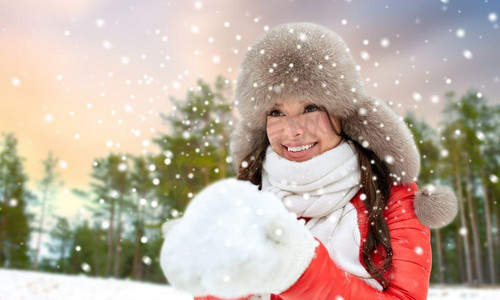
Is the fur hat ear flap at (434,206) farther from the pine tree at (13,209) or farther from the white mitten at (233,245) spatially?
the pine tree at (13,209)

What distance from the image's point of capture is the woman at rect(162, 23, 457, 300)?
189 centimetres

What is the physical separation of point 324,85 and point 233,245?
3.97 ft

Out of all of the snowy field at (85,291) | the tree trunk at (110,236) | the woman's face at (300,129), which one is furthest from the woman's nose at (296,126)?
A: the tree trunk at (110,236)

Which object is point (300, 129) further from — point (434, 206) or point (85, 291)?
point (85, 291)

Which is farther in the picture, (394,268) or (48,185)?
(48,185)

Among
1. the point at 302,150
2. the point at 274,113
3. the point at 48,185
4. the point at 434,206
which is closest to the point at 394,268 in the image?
the point at 434,206

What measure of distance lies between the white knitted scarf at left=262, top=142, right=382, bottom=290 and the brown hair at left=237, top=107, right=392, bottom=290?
2.0 inches

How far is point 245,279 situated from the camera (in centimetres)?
113

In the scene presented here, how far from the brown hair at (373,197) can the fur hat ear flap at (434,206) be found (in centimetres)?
16

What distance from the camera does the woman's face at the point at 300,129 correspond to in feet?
7.01

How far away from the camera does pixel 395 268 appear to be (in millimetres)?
1812

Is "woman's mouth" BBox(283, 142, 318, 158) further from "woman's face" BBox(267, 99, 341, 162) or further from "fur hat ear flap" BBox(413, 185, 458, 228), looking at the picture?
"fur hat ear flap" BBox(413, 185, 458, 228)

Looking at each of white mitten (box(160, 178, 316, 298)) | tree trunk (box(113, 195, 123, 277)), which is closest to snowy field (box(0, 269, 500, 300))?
tree trunk (box(113, 195, 123, 277))

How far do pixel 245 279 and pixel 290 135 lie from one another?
1.14 m
